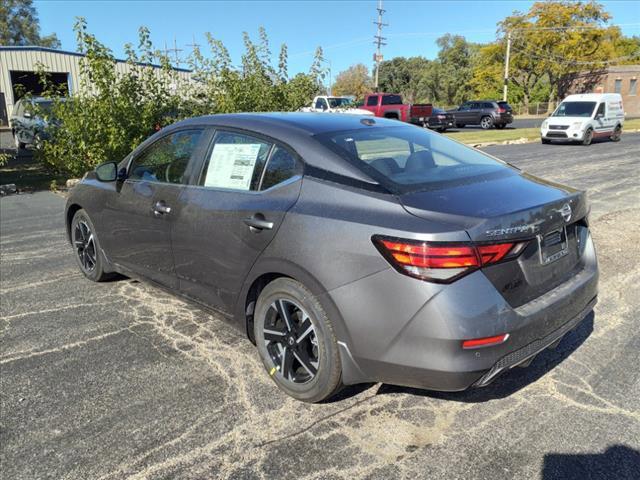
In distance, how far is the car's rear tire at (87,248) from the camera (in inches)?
193

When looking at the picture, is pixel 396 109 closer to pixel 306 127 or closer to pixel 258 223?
pixel 306 127

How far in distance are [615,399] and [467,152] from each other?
183 cm

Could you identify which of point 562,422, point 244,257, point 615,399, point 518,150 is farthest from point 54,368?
point 518,150

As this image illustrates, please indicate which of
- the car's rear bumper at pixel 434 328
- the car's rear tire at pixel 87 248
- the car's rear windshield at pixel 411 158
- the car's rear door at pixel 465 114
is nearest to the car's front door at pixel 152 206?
the car's rear tire at pixel 87 248

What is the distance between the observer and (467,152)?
378 cm

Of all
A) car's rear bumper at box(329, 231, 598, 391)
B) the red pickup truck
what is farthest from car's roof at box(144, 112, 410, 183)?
the red pickup truck

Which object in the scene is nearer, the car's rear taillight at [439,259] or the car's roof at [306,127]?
the car's rear taillight at [439,259]

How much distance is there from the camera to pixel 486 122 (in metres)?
33.3

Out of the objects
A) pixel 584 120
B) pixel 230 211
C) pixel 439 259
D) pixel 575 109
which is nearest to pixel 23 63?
pixel 575 109

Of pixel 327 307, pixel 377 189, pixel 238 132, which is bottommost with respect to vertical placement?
pixel 327 307

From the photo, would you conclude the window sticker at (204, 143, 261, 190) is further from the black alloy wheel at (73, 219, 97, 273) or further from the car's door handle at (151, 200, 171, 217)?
the black alloy wheel at (73, 219, 97, 273)

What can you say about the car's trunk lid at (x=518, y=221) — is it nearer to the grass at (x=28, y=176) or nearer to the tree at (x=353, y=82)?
the grass at (x=28, y=176)

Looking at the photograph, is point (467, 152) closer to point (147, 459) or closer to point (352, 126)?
point (352, 126)

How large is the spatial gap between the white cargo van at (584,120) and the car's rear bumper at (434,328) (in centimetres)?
1945
